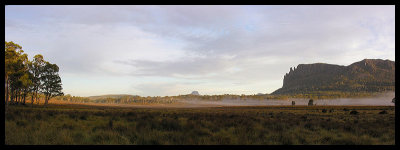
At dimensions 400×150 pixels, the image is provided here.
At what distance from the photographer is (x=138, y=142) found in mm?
7773
